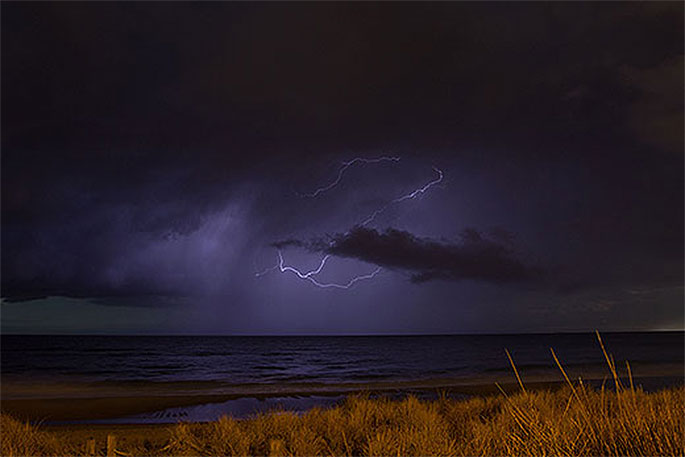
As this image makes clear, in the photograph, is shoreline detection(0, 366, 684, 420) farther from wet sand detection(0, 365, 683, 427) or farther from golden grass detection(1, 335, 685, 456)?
golden grass detection(1, 335, 685, 456)

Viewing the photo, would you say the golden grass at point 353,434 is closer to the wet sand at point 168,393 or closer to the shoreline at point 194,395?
the wet sand at point 168,393

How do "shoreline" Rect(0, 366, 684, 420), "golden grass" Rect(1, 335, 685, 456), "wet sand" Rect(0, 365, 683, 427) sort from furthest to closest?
"wet sand" Rect(0, 365, 683, 427) → "shoreline" Rect(0, 366, 684, 420) → "golden grass" Rect(1, 335, 685, 456)

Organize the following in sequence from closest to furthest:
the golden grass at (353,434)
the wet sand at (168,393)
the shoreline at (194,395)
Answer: the golden grass at (353,434), the shoreline at (194,395), the wet sand at (168,393)

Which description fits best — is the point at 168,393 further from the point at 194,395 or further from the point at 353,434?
the point at 353,434

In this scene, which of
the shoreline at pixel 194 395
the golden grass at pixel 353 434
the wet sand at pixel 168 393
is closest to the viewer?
the golden grass at pixel 353 434

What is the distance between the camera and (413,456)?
834 cm

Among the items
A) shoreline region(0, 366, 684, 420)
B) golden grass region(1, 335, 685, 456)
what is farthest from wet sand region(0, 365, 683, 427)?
golden grass region(1, 335, 685, 456)

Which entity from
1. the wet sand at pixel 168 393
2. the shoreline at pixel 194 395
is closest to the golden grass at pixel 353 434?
the wet sand at pixel 168 393

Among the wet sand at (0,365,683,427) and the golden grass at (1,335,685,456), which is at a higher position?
the golden grass at (1,335,685,456)

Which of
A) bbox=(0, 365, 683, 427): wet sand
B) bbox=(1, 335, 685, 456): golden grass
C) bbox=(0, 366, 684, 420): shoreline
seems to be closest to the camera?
bbox=(1, 335, 685, 456): golden grass

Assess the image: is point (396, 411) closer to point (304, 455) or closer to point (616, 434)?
point (304, 455)

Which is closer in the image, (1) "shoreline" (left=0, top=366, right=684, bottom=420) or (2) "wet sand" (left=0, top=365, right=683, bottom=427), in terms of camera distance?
(1) "shoreline" (left=0, top=366, right=684, bottom=420)

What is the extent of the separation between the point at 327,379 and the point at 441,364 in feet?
49.6

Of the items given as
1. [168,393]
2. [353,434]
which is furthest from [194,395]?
[353,434]
